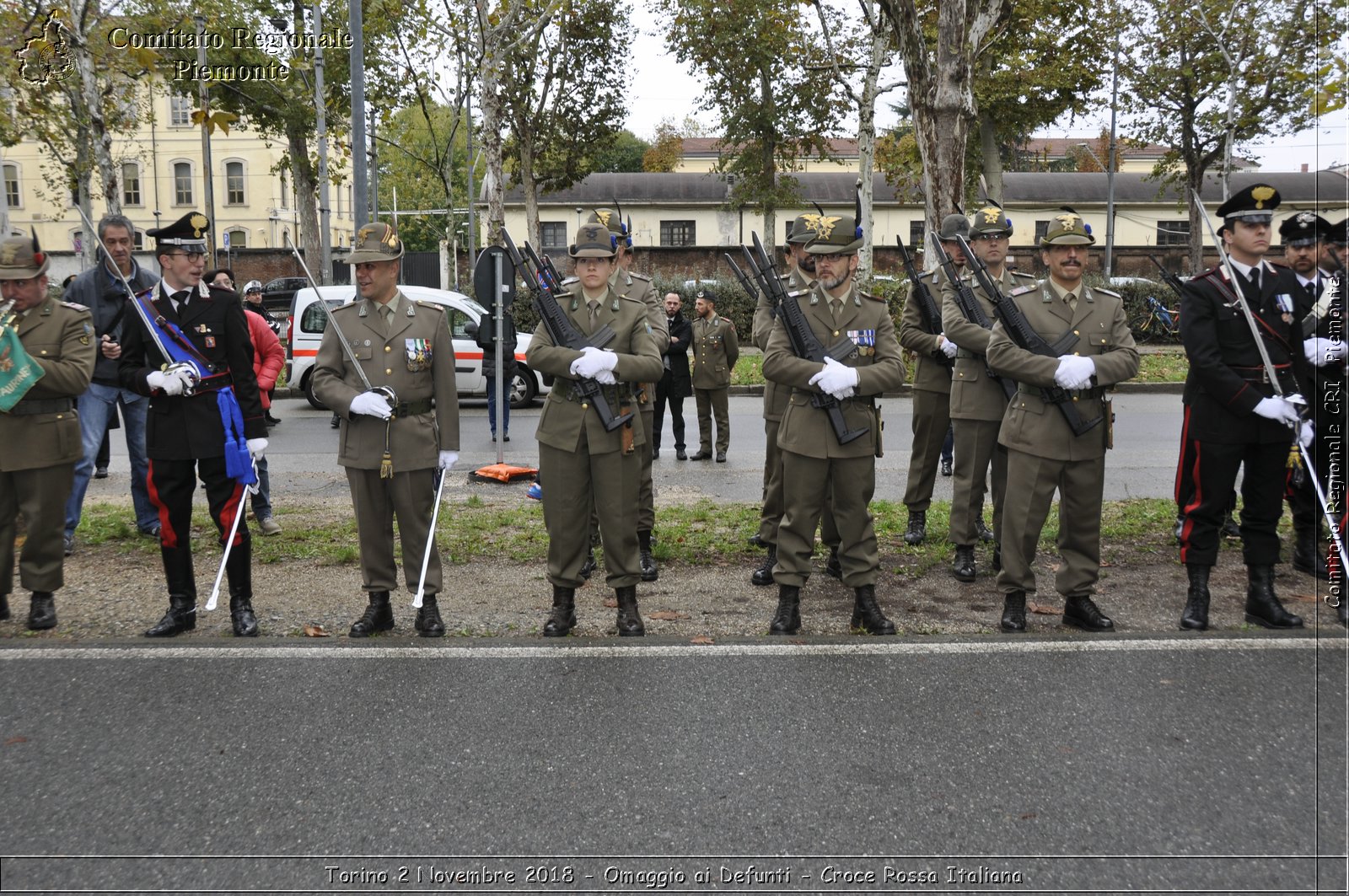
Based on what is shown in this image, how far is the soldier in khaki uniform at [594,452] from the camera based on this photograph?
5445 millimetres

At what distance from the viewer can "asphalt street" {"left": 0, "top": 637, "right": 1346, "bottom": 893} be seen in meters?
3.22

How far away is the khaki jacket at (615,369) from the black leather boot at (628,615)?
2.39ft

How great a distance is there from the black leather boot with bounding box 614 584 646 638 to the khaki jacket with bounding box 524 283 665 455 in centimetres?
73

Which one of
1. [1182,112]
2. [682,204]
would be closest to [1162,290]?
[1182,112]

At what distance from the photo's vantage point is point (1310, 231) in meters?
5.92

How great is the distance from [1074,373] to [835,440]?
121 cm

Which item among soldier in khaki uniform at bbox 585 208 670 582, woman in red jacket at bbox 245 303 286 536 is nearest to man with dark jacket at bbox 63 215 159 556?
woman in red jacket at bbox 245 303 286 536

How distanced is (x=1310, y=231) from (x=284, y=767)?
5795mm

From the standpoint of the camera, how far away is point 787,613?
5465 mm

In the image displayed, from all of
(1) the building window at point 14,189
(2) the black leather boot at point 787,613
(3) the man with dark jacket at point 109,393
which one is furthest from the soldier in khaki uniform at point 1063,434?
(1) the building window at point 14,189

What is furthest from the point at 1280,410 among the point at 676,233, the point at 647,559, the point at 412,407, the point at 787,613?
the point at 676,233

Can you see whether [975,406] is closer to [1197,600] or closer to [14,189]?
[1197,600]

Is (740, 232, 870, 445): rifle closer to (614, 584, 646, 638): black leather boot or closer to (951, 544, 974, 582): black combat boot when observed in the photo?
(614, 584, 646, 638): black leather boot

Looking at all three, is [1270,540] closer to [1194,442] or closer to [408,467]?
[1194,442]
